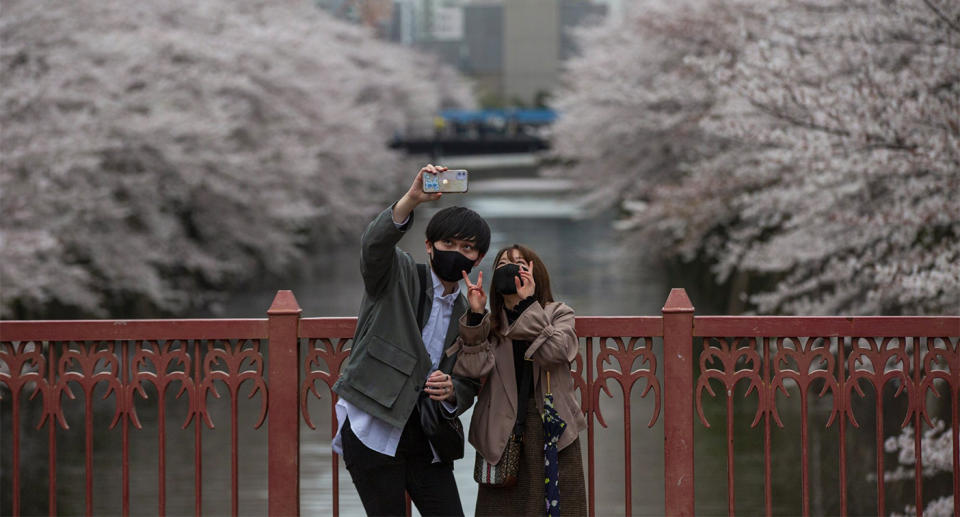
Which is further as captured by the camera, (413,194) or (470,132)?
(470,132)

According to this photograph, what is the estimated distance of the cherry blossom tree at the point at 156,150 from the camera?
18.0 m

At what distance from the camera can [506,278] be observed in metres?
5.17

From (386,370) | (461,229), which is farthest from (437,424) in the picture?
(461,229)

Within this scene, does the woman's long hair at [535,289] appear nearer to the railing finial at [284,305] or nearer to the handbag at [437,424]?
the handbag at [437,424]

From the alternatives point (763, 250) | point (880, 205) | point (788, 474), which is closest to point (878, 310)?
point (880, 205)

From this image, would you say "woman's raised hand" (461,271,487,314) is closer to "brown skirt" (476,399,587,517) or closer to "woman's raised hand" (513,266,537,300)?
"woman's raised hand" (513,266,537,300)

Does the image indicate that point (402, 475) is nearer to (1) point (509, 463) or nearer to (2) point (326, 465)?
(1) point (509, 463)

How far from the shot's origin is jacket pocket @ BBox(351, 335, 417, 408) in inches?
198

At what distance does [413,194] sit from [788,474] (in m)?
9.90

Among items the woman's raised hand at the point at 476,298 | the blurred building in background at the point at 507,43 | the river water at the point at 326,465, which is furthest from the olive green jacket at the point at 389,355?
the blurred building in background at the point at 507,43

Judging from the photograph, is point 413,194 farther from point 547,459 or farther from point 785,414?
point 785,414

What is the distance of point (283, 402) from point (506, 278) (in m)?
1.26

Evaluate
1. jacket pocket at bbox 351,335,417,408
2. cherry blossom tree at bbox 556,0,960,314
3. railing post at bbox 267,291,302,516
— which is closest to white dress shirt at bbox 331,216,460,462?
jacket pocket at bbox 351,335,417,408

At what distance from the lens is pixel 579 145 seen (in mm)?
34281
